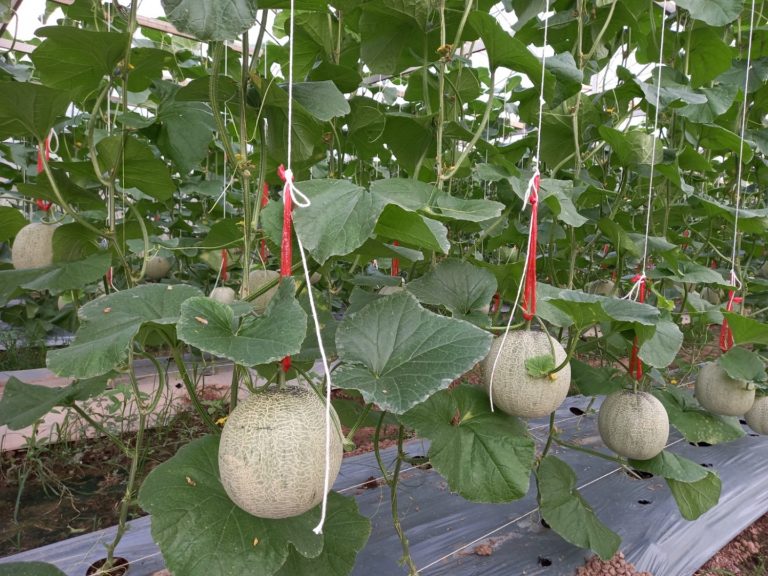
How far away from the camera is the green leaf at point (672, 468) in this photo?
1.51 meters

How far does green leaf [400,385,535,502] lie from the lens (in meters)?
1.03

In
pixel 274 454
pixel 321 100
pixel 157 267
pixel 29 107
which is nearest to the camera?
pixel 274 454

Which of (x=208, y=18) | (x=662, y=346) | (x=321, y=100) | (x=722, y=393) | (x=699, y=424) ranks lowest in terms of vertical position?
(x=699, y=424)

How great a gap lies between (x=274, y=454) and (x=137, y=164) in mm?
981

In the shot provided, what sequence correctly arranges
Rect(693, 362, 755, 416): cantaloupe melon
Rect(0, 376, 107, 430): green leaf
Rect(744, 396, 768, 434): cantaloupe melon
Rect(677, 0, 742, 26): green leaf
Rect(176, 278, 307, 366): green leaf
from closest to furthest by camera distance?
1. Rect(176, 278, 307, 366): green leaf
2. Rect(0, 376, 107, 430): green leaf
3. Rect(677, 0, 742, 26): green leaf
4. Rect(693, 362, 755, 416): cantaloupe melon
5. Rect(744, 396, 768, 434): cantaloupe melon

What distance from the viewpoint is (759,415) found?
2.02 metres

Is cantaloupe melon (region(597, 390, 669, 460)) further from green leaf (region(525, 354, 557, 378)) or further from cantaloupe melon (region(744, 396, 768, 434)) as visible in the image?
cantaloupe melon (region(744, 396, 768, 434))

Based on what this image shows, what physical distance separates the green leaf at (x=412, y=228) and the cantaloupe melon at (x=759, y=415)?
5.71 feet

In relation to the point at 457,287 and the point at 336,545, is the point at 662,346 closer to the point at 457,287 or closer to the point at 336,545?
the point at 457,287

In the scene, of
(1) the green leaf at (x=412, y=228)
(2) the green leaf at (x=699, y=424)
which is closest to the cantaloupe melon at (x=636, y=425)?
(2) the green leaf at (x=699, y=424)

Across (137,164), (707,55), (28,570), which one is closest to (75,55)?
(137,164)

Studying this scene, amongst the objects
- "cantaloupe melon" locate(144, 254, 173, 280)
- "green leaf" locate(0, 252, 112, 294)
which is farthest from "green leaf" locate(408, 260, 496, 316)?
"cantaloupe melon" locate(144, 254, 173, 280)

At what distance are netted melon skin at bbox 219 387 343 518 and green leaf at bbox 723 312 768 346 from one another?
116 centimetres

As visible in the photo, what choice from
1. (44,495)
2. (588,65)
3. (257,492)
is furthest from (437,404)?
(44,495)
